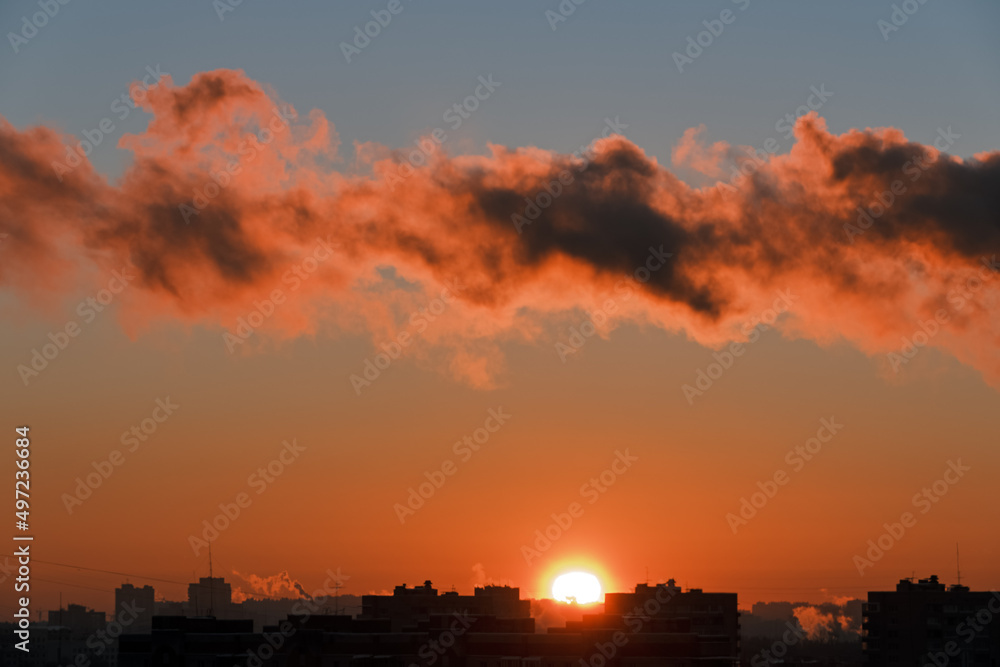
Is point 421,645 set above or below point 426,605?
below

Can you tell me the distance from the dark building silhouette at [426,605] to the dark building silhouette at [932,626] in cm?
4858

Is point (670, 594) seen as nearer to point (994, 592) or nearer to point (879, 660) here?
point (879, 660)

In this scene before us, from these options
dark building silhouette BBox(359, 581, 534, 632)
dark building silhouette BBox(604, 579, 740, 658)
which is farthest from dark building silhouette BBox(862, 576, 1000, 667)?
dark building silhouette BBox(359, 581, 534, 632)

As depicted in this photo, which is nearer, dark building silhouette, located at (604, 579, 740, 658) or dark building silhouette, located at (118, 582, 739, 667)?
dark building silhouette, located at (118, 582, 739, 667)

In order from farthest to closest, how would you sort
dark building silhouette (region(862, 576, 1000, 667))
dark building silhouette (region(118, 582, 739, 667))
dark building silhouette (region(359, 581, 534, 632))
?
1. dark building silhouette (region(359, 581, 534, 632))
2. dark building silhouette (region(862, 576, 1000, 667))
3. dark building silhouette (region(118, 582, 739, 667))

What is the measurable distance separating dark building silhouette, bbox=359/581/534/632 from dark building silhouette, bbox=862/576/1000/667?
48580 millimetres

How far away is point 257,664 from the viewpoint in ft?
368

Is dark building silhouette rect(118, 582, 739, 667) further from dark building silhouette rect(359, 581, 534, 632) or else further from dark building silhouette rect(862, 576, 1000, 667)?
dark building silhouette rect(862, 576, 1000, 667)

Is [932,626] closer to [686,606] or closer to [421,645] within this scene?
[686,606]

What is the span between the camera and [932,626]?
16662cm

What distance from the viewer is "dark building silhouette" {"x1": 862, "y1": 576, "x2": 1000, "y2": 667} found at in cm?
16012

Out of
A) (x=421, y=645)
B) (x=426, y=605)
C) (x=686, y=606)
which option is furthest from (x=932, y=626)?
(x=421, y=645)

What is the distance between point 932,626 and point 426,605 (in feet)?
217

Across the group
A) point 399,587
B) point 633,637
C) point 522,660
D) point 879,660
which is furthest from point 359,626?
point 879,660
